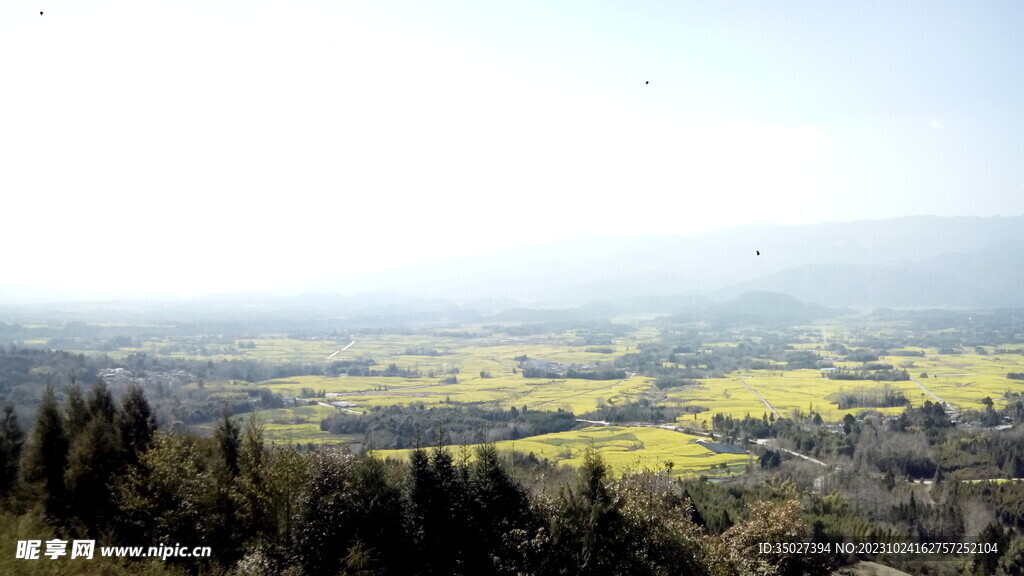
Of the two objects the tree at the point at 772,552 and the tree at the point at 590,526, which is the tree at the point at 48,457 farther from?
the tree at the point at 772,552

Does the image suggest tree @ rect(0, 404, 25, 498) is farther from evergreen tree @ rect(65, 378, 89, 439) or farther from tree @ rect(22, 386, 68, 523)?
evergreen tree @ rect(65, 378, 89, 439)

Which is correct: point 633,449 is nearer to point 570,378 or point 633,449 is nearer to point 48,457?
point 570,378

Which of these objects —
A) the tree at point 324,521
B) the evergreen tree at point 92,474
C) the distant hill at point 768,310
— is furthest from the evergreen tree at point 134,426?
the distant hill at point 768,310

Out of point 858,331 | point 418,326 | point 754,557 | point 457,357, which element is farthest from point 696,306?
point 754,557

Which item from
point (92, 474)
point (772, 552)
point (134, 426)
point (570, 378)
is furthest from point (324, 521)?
point (570, 378)

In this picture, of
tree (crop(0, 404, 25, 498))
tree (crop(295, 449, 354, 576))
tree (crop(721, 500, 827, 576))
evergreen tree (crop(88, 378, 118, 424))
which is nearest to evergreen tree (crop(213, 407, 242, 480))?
tree (crop(295, 449, 354, 576))
